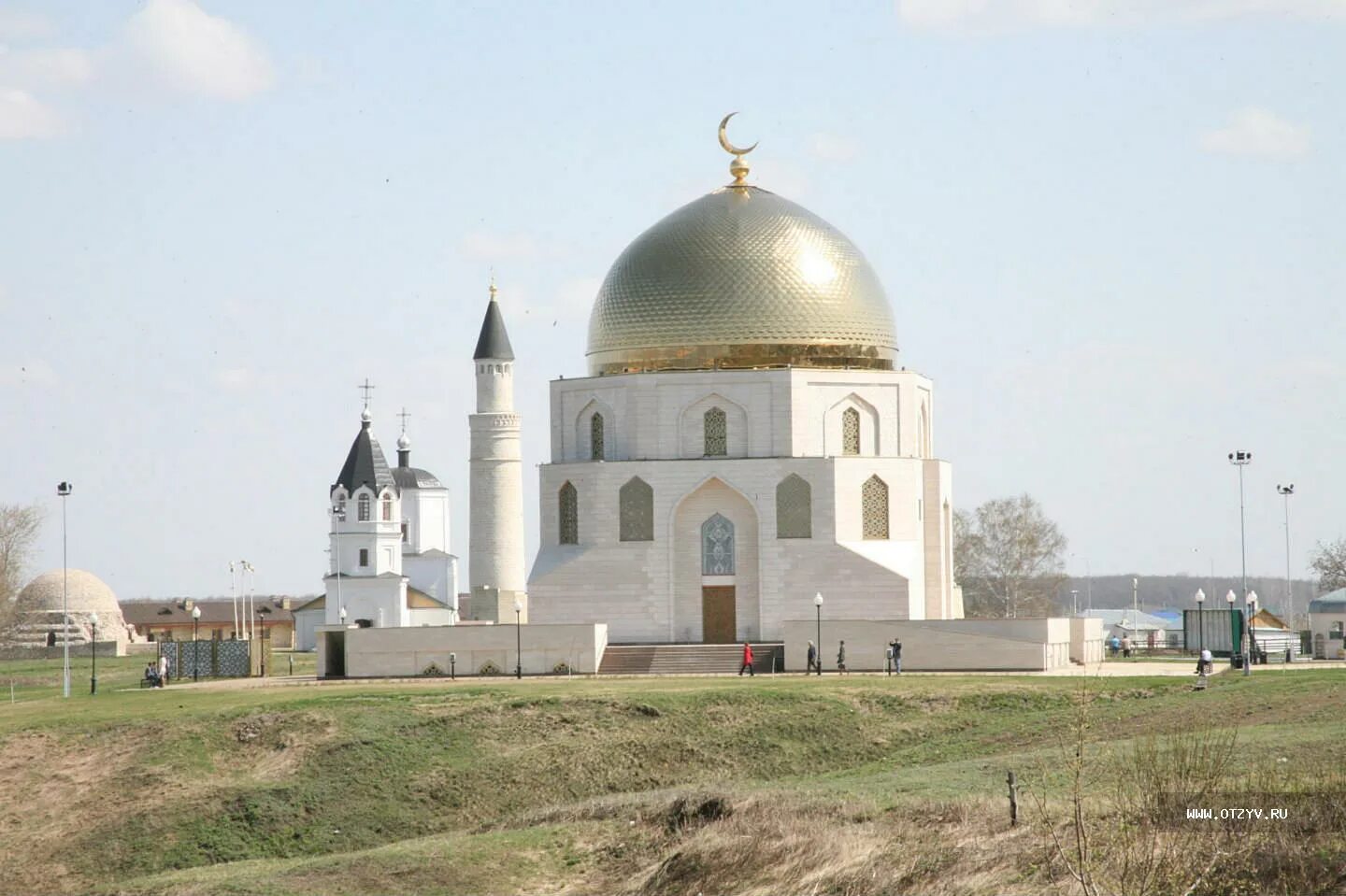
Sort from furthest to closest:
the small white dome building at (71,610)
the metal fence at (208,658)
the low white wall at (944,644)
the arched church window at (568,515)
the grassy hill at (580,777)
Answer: the small white dome building at (71,610), the arched church window at (568,515), the metal fence at (208,658), the low white wall at (944,644), the grassy hill at (580,777)

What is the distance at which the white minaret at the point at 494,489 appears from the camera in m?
63.3

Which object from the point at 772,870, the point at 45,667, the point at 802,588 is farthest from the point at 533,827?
the point at 45,667

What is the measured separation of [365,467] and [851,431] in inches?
1431

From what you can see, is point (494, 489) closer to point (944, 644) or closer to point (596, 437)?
point (596, 437)

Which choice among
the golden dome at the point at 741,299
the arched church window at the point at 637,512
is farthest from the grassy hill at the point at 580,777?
the golden dome at the point at 741,299

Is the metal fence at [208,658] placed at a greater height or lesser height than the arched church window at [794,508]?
lesser

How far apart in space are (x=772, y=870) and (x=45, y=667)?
52676 millimetres

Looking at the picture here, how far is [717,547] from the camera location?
1957 inches

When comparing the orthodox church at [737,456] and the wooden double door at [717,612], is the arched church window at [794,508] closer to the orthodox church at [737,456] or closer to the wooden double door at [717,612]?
→ the orthodox church at [737,456]

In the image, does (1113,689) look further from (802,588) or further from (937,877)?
(937,877)

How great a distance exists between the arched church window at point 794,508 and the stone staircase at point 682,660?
2897 millimetres

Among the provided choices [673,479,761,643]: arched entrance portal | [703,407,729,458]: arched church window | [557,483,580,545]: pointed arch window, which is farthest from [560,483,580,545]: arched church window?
[703,407,729,458]: arched church window

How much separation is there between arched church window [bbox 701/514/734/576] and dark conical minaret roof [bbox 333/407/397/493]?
34.7 metres

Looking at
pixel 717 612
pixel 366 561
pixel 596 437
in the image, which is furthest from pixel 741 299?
pixel 366 561
